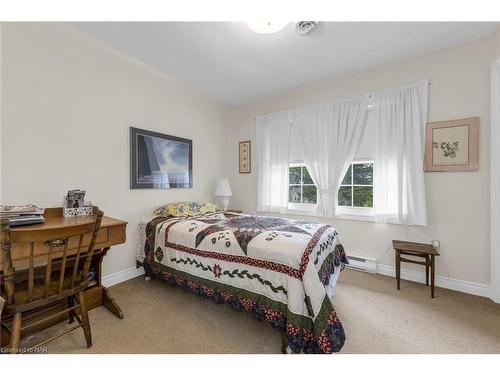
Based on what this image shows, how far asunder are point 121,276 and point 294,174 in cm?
269

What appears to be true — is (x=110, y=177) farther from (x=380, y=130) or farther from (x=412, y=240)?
(x=412, y=240)

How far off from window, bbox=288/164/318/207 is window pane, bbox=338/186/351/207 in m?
0.33

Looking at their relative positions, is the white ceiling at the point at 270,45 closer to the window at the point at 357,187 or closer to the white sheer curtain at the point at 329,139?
the white sheer curtain at the point at 329,139

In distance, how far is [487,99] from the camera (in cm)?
206

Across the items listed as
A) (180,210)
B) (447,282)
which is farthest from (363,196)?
(180,210)

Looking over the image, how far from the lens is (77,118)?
6.78 ft

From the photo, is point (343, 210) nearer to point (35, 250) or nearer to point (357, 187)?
point (357, 187)

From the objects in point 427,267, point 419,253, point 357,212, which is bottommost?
point 427,267

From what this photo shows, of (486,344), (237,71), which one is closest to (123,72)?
(237,71)

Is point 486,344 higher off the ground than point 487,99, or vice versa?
point 487,99

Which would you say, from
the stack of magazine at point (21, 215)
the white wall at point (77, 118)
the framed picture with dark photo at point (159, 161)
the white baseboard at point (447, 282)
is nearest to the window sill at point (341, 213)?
the white baseboard at point (447, 282)

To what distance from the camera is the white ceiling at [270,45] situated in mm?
1956

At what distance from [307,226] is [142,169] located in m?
2.08

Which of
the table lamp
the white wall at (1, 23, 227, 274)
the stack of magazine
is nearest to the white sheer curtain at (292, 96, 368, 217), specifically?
the table lamp
